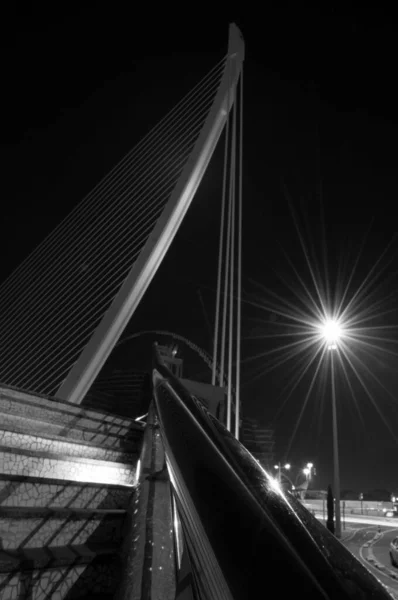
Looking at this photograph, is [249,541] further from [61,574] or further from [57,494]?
[57,494]

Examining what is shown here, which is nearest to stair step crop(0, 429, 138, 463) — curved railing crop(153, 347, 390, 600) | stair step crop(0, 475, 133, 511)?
stair step crop(0, 475, 133, 511)

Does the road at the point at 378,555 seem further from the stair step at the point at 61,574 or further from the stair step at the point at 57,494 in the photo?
the stair step at the point at 61,574

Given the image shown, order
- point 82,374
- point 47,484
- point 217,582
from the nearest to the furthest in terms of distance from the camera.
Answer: point 217,582
point 47,484
point 82,374

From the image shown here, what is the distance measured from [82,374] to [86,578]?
5.22 metres

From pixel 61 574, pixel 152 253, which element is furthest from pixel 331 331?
pixel 61 574

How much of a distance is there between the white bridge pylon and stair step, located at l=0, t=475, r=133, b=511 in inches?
A: 170

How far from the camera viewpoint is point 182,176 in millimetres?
9492

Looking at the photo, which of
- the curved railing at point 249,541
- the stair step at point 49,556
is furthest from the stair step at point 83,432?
the curved railing at point 249,541

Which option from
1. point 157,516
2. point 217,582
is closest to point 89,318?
point 157,516

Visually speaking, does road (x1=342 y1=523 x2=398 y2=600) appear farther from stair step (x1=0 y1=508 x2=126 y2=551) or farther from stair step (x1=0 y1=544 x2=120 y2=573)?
stair step (x1=0 y1=544 x2=120 y2=573)

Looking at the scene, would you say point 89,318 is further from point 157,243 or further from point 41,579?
A: point 41,579

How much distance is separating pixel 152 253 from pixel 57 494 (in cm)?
636

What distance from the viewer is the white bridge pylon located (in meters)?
7.14

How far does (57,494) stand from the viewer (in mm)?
2455
